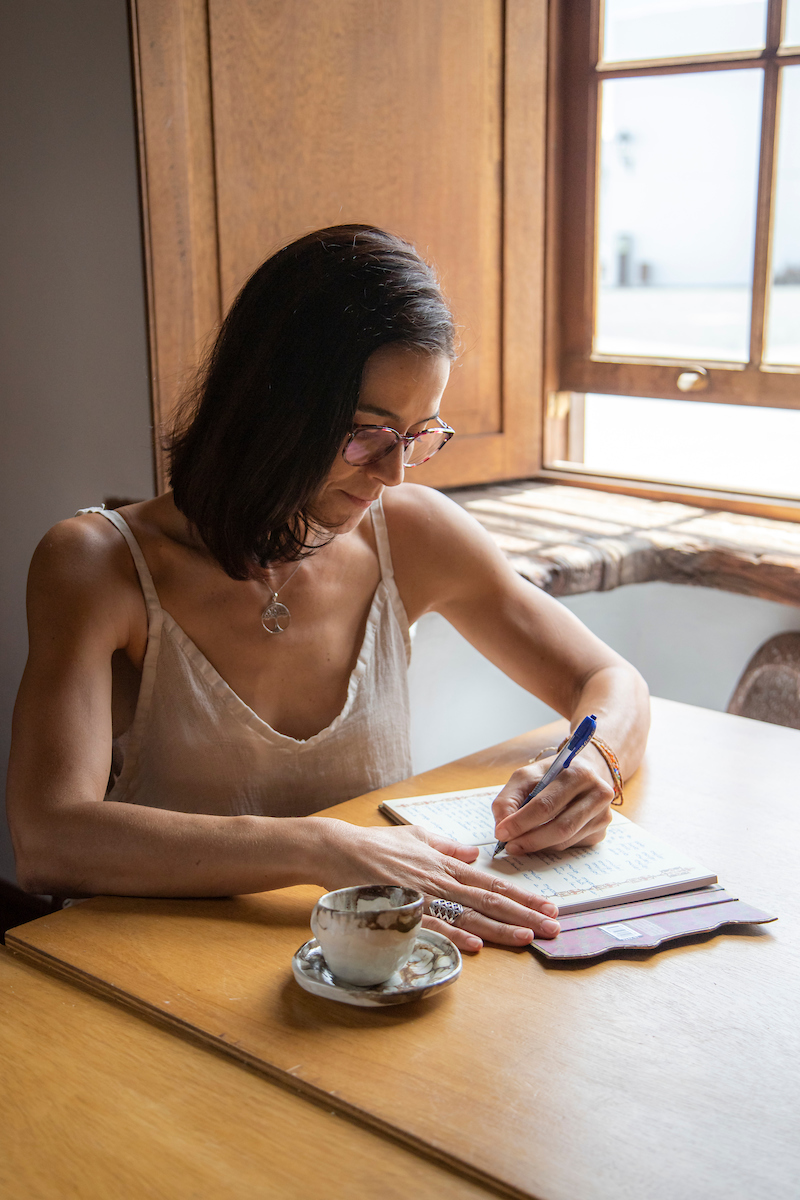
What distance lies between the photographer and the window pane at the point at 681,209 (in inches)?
100

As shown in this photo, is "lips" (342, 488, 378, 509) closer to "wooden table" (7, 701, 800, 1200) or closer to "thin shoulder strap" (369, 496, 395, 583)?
"thin shoulder strap" (369, 496, 395, 583)

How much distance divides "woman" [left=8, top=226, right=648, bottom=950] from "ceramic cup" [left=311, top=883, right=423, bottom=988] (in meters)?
0.16

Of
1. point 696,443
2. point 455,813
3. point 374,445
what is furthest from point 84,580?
point 696,443

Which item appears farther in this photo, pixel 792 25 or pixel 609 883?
pixel 792 25

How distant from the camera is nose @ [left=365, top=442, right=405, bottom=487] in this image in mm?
1354

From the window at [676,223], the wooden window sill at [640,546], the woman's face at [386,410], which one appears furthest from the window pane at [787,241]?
the woman's face at [386,410]

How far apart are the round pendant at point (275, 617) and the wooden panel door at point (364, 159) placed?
0.79m

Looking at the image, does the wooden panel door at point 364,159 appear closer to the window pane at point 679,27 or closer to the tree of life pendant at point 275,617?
the window pane at point 679,27

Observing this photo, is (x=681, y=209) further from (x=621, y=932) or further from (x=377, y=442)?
(x=621, y=932)

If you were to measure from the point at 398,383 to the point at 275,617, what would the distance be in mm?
367

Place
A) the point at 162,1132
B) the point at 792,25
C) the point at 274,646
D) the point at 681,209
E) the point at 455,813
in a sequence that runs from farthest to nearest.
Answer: the point at 681,209 → the point at 792,25 → the point at 274,646 → the point at 455,813 → the point at 162,1132

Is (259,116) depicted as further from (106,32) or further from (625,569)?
(625,569)

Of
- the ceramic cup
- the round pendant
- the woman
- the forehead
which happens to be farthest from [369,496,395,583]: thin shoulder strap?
the ceramic cup

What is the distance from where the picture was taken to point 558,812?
1.22m
